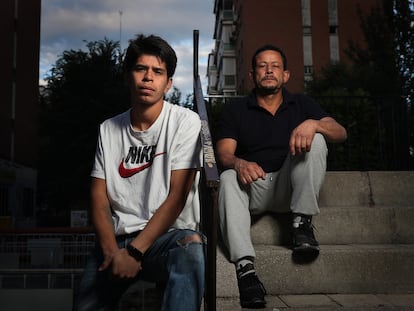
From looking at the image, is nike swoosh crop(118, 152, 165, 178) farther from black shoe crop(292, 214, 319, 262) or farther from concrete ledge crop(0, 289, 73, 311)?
concrete ledge crop(0, 289, 73, 311)

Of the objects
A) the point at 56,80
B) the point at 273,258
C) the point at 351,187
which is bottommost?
the point at 273,258

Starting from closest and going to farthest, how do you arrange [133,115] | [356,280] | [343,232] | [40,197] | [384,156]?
[133,115], [356,280], [343,232], [384,156], [40,197]

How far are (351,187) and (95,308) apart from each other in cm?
255

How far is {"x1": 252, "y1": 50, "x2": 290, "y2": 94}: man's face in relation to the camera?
3469 millimetres

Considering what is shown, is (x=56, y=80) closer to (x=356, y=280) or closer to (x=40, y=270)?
(x=40, y=270)

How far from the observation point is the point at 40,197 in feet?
94.5

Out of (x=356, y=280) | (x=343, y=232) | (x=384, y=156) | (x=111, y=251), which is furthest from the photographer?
(x=384, y=156)

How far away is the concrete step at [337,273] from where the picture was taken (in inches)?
112

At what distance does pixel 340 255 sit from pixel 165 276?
1365 millimetres

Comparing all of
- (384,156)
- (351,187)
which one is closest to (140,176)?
(351,187)

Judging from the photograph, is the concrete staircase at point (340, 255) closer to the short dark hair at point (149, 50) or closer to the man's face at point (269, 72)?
the man's face at point (269, 72)

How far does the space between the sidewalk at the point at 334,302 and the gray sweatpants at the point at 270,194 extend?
280 millimetres

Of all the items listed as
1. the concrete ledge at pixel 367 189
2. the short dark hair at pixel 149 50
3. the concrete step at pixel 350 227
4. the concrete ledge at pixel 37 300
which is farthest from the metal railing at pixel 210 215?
the concrete ledge at pixel 37 300

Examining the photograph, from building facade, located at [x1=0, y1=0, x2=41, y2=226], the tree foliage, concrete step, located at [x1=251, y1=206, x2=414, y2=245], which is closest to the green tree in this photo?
the tree foliage
